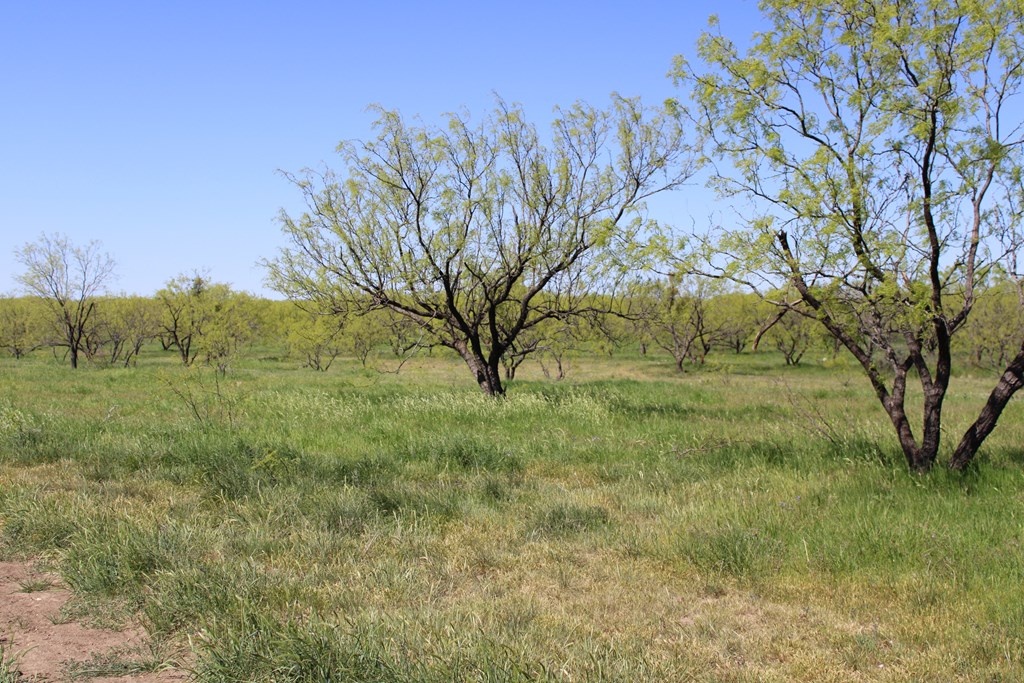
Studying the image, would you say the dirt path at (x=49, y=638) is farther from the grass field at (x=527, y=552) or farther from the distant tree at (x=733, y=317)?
the distant tree at (x=733, y=317)

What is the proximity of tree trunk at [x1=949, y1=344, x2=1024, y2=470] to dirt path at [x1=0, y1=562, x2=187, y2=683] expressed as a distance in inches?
276

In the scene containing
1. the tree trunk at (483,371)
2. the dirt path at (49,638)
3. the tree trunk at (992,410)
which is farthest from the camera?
the tree trunk at (483,371)

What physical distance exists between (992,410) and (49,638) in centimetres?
768

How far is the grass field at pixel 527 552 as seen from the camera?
10.9ft

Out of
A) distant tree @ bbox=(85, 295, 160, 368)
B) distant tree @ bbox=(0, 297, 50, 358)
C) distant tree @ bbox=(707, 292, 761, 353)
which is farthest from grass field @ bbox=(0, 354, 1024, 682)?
distant tree @ bbox=(0, 297, 50, 358)

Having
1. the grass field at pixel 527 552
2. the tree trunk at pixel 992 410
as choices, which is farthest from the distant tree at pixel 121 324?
the tree trunk at pixel 992 410

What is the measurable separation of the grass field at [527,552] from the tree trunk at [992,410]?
0.96 ft

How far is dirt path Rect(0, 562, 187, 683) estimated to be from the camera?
3.21 meters

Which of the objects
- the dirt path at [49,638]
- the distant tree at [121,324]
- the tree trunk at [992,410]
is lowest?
the dirt path at [49,638]

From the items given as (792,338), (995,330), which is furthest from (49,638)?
(792,338)

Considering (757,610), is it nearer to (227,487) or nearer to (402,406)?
(227,487)

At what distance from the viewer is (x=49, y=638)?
11.8 feet

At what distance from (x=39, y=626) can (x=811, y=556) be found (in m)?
4.63

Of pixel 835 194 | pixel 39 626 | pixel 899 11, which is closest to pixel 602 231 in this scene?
pixel 835 194
